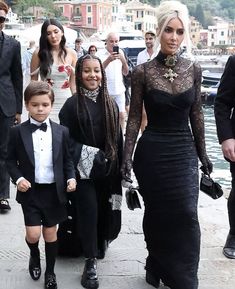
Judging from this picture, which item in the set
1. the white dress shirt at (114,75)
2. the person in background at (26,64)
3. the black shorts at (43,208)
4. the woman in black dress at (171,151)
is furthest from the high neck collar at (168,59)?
the white dress shirt at (114,75)

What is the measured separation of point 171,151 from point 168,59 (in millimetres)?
606

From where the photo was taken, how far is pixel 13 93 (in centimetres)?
496

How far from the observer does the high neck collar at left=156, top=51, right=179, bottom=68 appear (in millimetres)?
3454

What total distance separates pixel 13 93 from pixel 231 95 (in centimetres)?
206

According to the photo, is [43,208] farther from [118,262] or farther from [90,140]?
[118,262]

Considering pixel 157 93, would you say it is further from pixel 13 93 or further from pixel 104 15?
pixel 104 15

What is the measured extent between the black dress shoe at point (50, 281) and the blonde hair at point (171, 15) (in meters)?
1.77

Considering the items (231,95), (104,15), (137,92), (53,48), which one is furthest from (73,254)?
(104,15)

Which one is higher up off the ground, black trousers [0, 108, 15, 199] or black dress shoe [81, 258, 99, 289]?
black trousers [0, 108, 15, 199]

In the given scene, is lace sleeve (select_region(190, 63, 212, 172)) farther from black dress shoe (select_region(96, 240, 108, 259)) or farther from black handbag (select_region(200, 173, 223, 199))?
black dress shoe (select_region(96, 240, 108, 259))

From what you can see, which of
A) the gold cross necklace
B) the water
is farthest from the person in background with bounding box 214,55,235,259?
the water

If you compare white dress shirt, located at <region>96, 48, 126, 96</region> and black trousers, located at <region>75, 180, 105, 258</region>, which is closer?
black trousers, located at <region>75, 180, 105, 258</region>

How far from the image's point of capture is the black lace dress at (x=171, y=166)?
340 centimetres

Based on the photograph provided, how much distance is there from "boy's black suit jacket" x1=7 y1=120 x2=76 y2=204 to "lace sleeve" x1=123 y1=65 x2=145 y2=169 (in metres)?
0.41
